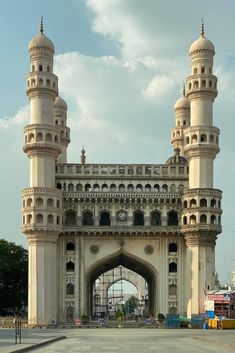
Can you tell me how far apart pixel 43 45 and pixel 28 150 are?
10896mm

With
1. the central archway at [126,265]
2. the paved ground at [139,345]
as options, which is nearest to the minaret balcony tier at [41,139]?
the central archway at [126,265]

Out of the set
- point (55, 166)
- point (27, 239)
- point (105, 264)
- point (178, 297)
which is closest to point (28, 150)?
point (55, 166)

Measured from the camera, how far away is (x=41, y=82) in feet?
250

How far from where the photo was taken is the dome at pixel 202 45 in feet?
254

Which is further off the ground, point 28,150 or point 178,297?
point 28,150

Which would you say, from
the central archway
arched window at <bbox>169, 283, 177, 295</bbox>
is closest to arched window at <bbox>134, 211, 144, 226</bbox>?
the central archway

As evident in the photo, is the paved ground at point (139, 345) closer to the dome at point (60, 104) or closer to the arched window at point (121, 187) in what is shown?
the arched window at point (121, 187)

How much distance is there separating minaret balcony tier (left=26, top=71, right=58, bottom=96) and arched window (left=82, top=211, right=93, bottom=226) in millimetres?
12690

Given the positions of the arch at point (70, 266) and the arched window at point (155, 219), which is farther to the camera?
the arched window at point (155, 219)

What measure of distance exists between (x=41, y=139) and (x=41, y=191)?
5.26 metres

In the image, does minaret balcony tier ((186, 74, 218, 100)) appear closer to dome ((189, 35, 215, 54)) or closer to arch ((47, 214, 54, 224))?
dome ((189, 35, 215, 54))

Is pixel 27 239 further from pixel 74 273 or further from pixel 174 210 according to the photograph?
pixel 174 210

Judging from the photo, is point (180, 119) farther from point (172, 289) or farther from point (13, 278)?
point (13, 278)

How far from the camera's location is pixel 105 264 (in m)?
80.2
